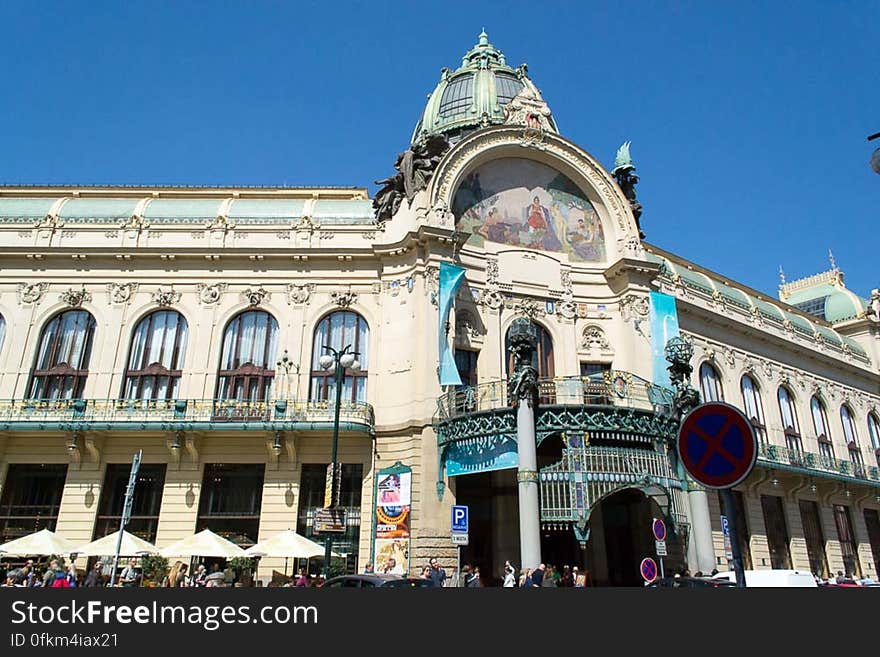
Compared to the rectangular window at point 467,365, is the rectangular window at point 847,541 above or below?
below

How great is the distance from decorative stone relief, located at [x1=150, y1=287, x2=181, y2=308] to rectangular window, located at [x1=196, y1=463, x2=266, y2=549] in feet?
24.5

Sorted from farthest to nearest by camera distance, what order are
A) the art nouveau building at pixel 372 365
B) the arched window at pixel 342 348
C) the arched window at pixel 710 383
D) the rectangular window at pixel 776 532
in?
the arched window at pixel 710 383, the rectangular window at pixel 776 532, the arched window at pixel 342 348, the art nouveau building at pixel 372 365

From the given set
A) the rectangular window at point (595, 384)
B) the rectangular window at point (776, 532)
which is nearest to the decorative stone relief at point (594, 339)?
the rectangular window at point (595, 384)

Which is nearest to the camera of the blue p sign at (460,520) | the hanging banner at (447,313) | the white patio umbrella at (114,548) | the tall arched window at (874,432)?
the blue p sign at (460,520)

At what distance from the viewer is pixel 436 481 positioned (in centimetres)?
2362

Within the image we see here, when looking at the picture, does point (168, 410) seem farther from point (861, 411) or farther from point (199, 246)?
point (861, 411)

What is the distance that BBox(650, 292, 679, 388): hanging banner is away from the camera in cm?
2894

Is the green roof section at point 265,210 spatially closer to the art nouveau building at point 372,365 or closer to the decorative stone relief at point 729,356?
the art nouveau building at point 372,365

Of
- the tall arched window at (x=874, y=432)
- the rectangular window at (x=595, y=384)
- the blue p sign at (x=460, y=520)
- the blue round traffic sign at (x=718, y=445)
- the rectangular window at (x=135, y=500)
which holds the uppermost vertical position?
the tall arched window at (x=874, y=432)

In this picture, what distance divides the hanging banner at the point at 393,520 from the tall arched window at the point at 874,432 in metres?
37.1

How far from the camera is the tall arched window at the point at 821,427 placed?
40.4 meters

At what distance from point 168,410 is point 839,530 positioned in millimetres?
37046

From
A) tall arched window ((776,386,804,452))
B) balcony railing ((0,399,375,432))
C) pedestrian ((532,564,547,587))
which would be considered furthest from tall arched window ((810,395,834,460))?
balcony railing ((0,399,375,432))

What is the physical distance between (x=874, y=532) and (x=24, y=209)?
169 feet
